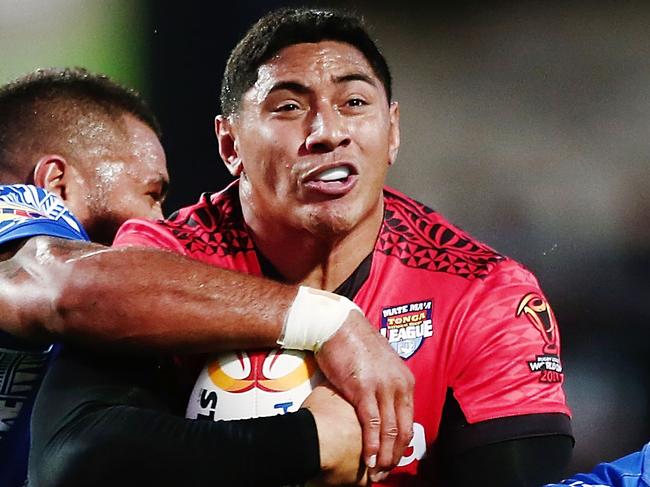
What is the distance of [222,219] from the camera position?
8.11ft

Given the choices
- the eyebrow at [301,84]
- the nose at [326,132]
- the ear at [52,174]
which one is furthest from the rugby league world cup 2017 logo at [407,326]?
the ear at [52,174]

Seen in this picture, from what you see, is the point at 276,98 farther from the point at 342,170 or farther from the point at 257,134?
the point at 342,170

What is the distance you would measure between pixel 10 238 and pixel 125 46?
7.77ft

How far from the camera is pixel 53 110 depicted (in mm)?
3096

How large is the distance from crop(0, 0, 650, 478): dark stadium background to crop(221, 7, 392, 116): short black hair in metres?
1.74

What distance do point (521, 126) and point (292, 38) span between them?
2.37 metres

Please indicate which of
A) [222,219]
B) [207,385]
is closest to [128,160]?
[222,219]

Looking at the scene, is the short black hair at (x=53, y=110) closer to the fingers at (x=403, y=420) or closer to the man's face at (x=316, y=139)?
the man's face at (x=316, y=139)

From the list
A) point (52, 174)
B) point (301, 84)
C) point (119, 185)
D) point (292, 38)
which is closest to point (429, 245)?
point (301, 84)

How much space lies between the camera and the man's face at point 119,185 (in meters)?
2.95

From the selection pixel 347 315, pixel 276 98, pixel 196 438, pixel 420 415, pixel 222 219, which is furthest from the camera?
pixel 222 219

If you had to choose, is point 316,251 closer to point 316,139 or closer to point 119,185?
point 316,139

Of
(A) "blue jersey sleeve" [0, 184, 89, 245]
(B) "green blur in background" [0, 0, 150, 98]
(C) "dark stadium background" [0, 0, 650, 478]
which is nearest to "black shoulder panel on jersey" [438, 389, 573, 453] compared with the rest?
(A) "blue jersey sleeve" [0, 184, 89, 245]

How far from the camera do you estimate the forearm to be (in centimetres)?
196
